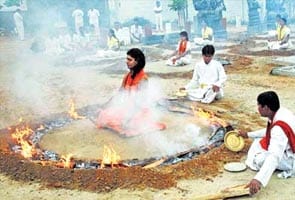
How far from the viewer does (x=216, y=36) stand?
23.7m

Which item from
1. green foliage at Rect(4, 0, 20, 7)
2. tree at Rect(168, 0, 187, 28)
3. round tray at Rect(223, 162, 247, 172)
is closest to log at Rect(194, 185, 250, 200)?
round tray at Rect(223, 162, 247, 172)

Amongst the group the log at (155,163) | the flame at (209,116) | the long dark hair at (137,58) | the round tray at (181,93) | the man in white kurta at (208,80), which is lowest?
the log at (155,163)

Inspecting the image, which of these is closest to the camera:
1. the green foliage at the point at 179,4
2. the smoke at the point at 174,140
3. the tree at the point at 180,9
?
the smoke at the point at 174,140

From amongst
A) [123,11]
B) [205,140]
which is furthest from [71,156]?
[123,11]

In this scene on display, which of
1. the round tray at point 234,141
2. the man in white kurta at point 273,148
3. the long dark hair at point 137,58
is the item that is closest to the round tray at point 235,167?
the man in white kurta at point 273,148

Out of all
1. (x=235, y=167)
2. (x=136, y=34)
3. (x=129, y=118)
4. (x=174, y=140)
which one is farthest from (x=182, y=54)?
(x=136, y=34)

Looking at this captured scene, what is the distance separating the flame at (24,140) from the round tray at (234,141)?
2736 mm

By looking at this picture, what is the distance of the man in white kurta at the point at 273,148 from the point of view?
4.35m

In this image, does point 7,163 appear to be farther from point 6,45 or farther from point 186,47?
point 6,45

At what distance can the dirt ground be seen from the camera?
481 centimetres

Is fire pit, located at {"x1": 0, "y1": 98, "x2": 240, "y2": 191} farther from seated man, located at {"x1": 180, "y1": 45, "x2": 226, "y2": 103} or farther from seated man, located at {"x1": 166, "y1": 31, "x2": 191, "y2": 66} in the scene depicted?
seated man, located at {"x1": 166, "y1": 31, "x2": 191, "y2": 66}

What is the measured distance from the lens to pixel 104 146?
20.6 ft

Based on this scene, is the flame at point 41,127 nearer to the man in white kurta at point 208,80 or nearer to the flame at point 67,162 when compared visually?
the flame at point 67,162

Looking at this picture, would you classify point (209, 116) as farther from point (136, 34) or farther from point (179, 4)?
point (179, 4)
